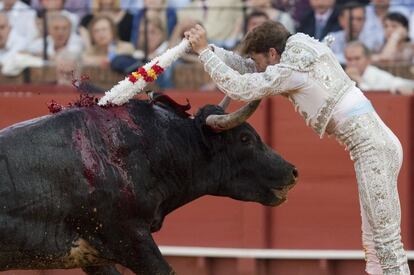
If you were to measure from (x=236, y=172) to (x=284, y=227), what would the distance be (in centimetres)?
220

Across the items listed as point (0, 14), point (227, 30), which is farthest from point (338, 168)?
point (0, 14)

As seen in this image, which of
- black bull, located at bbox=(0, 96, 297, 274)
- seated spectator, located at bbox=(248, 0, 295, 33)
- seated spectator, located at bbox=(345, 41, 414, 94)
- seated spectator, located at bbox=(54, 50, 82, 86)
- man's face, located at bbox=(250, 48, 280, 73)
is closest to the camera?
black bull, located at bbox=(0, 96, 297, 274)

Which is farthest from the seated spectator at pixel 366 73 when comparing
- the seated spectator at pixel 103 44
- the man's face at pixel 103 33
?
the man's face at pixel 103 33

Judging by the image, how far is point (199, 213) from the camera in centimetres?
800

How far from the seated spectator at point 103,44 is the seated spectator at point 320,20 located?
1.42 m

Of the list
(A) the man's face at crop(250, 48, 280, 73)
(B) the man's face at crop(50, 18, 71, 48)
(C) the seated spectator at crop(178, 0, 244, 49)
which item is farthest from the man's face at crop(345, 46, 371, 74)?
(A) the man's face at crop(250, 48, 280, 73)

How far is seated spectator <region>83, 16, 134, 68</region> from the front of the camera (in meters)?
9.52

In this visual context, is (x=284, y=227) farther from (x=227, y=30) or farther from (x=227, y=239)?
(x=227, y=30)

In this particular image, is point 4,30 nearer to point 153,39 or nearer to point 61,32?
point 61,32

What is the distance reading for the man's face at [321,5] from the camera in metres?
9.00

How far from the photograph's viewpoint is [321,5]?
900 centimetres

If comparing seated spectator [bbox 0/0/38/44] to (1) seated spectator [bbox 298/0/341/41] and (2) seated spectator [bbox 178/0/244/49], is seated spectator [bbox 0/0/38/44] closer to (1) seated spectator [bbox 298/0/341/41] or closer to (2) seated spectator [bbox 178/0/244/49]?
(2) seated spectator [bbox 178/0/244/49]

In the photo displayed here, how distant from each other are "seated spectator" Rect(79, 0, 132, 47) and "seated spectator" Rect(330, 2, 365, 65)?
66.8 inches

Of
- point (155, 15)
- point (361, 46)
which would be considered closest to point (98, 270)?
point (361, 46)
